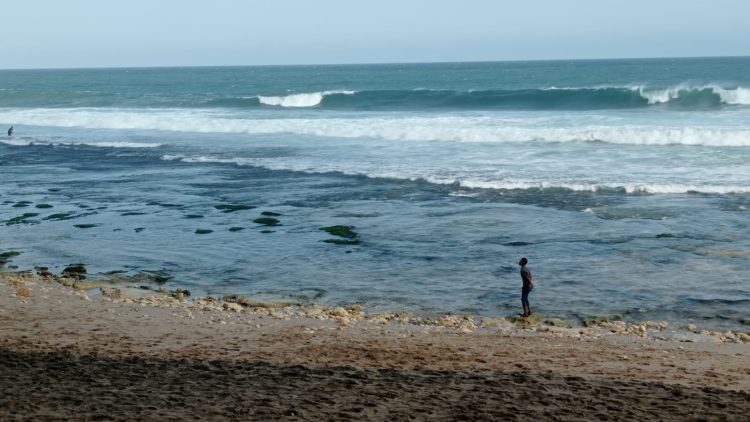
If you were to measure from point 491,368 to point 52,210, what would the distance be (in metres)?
16.7

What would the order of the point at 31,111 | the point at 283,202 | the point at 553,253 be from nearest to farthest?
the point at 553,253 → the point at 283,202 → the point at 31,111

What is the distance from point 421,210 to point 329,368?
12.8 m

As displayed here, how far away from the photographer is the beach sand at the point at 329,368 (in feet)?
29.9

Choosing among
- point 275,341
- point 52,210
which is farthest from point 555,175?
point 275,341

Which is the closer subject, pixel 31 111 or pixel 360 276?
pixel 360 276

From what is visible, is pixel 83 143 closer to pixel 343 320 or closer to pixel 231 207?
pixel 231 207

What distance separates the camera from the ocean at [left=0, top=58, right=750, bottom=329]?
15.9 m

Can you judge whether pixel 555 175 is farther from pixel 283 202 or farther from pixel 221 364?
pixel 221 364

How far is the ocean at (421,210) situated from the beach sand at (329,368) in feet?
5.18

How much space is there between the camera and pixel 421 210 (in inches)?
915

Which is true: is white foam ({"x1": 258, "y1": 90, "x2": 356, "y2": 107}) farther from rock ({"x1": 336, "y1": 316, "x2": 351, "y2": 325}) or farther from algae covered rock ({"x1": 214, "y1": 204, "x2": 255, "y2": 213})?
rock ({"x1": 336, "y1": 316, "x2": 351, "y2": 325})

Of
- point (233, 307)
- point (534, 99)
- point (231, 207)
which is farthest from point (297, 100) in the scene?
point (233, 307)

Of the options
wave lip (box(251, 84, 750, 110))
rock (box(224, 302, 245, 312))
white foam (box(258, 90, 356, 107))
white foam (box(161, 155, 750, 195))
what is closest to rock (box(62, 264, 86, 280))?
rock (box(224, 302, 245, 312))

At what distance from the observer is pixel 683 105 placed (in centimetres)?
5109
